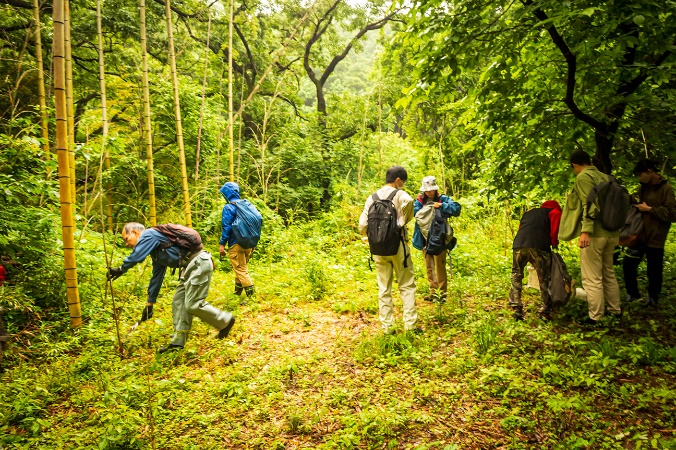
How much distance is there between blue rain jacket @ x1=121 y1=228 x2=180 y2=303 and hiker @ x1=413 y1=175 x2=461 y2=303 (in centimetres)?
317

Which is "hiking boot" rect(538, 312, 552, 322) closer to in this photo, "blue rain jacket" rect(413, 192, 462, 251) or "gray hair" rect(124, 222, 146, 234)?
"blue rain jacket" rect(413, 192, 462, 251)

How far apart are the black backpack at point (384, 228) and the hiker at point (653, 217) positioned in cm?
299

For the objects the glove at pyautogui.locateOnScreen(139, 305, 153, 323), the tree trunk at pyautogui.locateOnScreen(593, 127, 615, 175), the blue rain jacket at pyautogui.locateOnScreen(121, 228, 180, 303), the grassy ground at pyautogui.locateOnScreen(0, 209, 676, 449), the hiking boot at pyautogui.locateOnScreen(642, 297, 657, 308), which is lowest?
the grassy ground at pyautogui.locateOnScreen(0, 209, 676, 449)

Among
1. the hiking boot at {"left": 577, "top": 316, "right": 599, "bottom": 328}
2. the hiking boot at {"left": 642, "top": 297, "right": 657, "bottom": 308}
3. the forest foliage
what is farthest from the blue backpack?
the hiking boot at {"left": 642, "top": 297, "right": 657, "bottom": 308}

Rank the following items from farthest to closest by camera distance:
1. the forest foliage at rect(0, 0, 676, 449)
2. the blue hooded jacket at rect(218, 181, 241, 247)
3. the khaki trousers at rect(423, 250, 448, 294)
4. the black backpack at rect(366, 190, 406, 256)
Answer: the blue hooded jacket at rect(218, 181, 241, 247), the khaki trousers at rect(423, 250, 448, 294), the black backpack at rect(366, 190, 406, 256), the forest foliage at rect(0, 0, 676, 449)

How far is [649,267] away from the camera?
4617mm

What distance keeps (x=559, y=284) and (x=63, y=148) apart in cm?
559

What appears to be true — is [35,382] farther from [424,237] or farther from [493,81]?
[493,81]

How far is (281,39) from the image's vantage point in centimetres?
1342

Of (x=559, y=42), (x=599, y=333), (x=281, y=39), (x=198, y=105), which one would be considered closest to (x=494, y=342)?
(x=599, y=333)

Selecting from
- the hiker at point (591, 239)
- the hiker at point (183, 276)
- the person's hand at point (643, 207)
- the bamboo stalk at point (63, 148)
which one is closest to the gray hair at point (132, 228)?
the hiker at point (183, 276)

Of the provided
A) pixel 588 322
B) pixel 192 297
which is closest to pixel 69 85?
pixel 192 297

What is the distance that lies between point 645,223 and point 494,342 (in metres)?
2.44

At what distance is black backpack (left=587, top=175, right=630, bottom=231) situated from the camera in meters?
3.85
